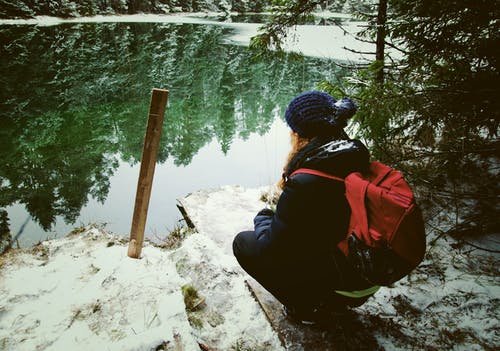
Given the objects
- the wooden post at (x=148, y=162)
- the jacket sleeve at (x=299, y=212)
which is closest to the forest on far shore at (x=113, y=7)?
the wooden post at (x=148, y=162)

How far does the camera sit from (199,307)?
2861 mm

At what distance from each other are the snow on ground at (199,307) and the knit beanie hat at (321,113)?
1707 millimetres

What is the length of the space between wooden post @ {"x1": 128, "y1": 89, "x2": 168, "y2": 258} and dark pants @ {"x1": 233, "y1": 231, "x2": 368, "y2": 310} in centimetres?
141

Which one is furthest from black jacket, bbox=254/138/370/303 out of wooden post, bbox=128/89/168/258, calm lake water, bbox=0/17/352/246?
calm lake water, bbox=0/17/352/246

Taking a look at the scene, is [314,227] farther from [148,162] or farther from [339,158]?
[148,162]

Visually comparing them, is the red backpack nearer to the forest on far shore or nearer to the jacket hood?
the jacket hood

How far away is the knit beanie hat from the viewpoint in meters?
1.93

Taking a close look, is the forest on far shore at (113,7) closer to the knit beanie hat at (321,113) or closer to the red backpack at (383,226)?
the knit beanie hat at (321,113)

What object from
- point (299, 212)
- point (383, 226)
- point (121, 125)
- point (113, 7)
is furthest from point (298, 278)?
point (113, 7)

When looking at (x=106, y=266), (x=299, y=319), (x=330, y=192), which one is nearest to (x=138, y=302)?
(x=106, y=266)

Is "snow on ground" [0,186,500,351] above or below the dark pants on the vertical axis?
below

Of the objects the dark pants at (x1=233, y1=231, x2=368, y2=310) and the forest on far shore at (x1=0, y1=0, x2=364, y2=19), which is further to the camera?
the forest on far shore at (x1=0, y1=0, x2=364, y2=19)

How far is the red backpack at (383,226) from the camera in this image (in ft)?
5.16

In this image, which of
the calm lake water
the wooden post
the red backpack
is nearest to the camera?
the red backpack
